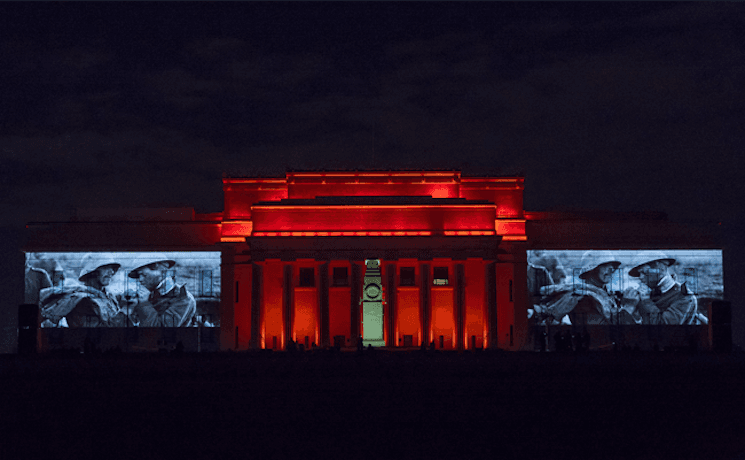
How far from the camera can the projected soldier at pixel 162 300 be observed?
58.9 m

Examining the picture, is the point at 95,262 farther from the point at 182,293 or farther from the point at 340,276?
the point at 340,276

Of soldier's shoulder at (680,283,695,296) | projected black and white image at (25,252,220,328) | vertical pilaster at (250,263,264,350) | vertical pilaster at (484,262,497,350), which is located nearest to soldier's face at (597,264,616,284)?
soldier's shoulder at (680,283,695,296)

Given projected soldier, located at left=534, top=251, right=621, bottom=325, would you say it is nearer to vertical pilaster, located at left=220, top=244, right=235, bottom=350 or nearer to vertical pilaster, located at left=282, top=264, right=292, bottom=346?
vertical pilaster, located at left=282, top=264, right=292, bottom=346

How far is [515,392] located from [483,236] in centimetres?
3326

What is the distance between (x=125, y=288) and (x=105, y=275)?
1.60 metres

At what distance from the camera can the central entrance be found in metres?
54.9

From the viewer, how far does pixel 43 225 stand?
6047 centimetres

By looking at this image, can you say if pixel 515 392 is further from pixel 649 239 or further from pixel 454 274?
pixel 649 239

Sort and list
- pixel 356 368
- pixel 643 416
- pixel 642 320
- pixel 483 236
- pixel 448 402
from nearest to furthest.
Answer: pixel 643 416
pixel 448 402
pixel 356 368
pixel 483 236
pixel 642 320

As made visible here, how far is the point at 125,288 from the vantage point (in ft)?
195

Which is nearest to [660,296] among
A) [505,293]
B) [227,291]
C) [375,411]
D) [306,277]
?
[505,293]

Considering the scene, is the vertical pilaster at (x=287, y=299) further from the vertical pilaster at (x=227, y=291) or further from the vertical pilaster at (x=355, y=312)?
the vertical pilaster at (x=227, y=291)

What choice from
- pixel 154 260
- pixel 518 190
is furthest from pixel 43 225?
pixel 518 190

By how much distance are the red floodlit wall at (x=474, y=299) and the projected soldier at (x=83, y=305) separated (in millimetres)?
22742
